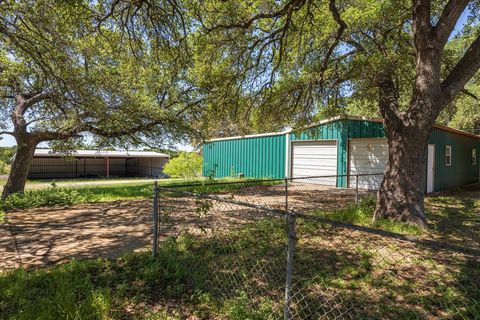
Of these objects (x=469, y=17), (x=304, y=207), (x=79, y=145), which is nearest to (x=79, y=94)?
(x=79, y=145)

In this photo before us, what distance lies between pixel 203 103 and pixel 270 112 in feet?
9.65

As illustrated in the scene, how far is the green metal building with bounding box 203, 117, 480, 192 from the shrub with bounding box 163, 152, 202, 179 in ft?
10.1

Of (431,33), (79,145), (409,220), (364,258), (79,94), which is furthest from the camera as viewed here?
(79,145)

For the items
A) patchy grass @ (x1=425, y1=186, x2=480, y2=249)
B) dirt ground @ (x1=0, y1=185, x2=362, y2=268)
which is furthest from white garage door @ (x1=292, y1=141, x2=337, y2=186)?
dirt ground @ (x1=0, y1=185, x2=362, y2=268)

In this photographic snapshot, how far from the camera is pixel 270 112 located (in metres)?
9.20

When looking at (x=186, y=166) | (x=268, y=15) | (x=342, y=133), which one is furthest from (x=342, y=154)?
(x=186, y=166)

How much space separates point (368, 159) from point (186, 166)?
11632mm

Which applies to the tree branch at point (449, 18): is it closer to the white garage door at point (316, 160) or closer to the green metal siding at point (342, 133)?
the green metal siding at point (342, 133)

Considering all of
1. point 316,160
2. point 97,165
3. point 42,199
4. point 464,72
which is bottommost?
point 42,199

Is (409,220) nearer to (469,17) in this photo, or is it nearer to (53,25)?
(469,17)

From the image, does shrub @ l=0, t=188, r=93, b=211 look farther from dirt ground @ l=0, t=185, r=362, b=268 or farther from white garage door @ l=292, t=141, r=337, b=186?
white garage door @ l=292, t=141, r=337, b=186

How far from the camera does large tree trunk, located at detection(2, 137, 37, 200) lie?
852 cm

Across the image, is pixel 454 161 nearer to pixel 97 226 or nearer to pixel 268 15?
pixel 268 15

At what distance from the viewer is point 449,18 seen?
5340 millimetres
